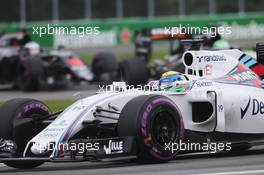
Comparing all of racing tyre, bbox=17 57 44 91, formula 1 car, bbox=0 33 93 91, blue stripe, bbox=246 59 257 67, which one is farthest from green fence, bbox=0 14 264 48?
blue stripe, bbox=246 59 257 67

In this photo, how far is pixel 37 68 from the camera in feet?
87.6

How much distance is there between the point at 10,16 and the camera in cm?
4603


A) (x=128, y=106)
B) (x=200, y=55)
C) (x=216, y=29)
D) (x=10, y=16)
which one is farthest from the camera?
(x=10, y=16)

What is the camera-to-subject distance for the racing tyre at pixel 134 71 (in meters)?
24.7

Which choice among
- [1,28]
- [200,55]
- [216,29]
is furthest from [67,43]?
[200,55]

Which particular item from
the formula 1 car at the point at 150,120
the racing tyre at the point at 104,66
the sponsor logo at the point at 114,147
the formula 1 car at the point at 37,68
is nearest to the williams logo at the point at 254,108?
the formula 1 car at the point at 150,120

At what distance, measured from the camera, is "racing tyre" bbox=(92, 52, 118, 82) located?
92.2 feet

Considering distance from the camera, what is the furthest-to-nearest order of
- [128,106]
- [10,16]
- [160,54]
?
[10,16] → [160,54] → [128,106]

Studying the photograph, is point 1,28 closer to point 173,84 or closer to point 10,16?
point 10,16

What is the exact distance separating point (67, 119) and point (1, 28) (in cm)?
3283

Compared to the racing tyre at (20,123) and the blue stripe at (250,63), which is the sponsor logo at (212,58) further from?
the racing tyre at (20,123)

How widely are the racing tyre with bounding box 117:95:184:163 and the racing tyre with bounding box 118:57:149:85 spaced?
12896 millimetres

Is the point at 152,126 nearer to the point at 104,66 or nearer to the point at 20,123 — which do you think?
the point at 20,123

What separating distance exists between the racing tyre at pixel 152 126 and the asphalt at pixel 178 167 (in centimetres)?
17
